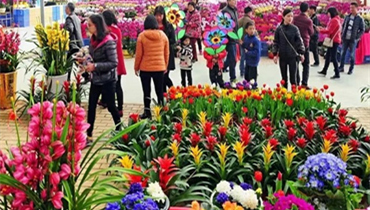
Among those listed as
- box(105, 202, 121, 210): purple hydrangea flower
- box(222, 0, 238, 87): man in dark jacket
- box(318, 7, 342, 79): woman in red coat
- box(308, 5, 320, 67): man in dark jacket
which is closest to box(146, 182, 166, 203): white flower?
box(105, 202, 121, 210): purple hydrangea flower

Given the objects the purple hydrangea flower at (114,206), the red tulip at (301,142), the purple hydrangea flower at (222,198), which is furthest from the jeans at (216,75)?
the purple hydrangea flower at (114,206)

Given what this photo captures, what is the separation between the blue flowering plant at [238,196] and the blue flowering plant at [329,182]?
27cm

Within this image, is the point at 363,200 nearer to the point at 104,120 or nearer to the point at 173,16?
the point at 104,120

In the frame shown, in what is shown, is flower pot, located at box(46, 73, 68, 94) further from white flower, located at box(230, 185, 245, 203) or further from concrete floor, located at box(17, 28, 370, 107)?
white flower, located at box(230, 185, 245, 203)

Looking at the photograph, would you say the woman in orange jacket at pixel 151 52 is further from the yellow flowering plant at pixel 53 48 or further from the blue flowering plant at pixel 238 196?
the blue flowering plant at pixel 238 196

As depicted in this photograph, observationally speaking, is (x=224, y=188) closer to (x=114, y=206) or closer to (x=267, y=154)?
(x=114, y=206)

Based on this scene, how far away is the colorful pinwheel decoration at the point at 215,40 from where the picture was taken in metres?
6.86

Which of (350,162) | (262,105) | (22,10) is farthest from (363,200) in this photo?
(22,10)

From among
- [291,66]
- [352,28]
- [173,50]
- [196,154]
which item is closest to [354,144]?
→ [196,154]

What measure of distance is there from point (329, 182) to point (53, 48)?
4.27 m

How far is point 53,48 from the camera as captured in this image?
5.96m

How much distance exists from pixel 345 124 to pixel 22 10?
15.5m

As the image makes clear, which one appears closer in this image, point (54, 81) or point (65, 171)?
point (65, 171)

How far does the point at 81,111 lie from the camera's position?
2.02 meters
